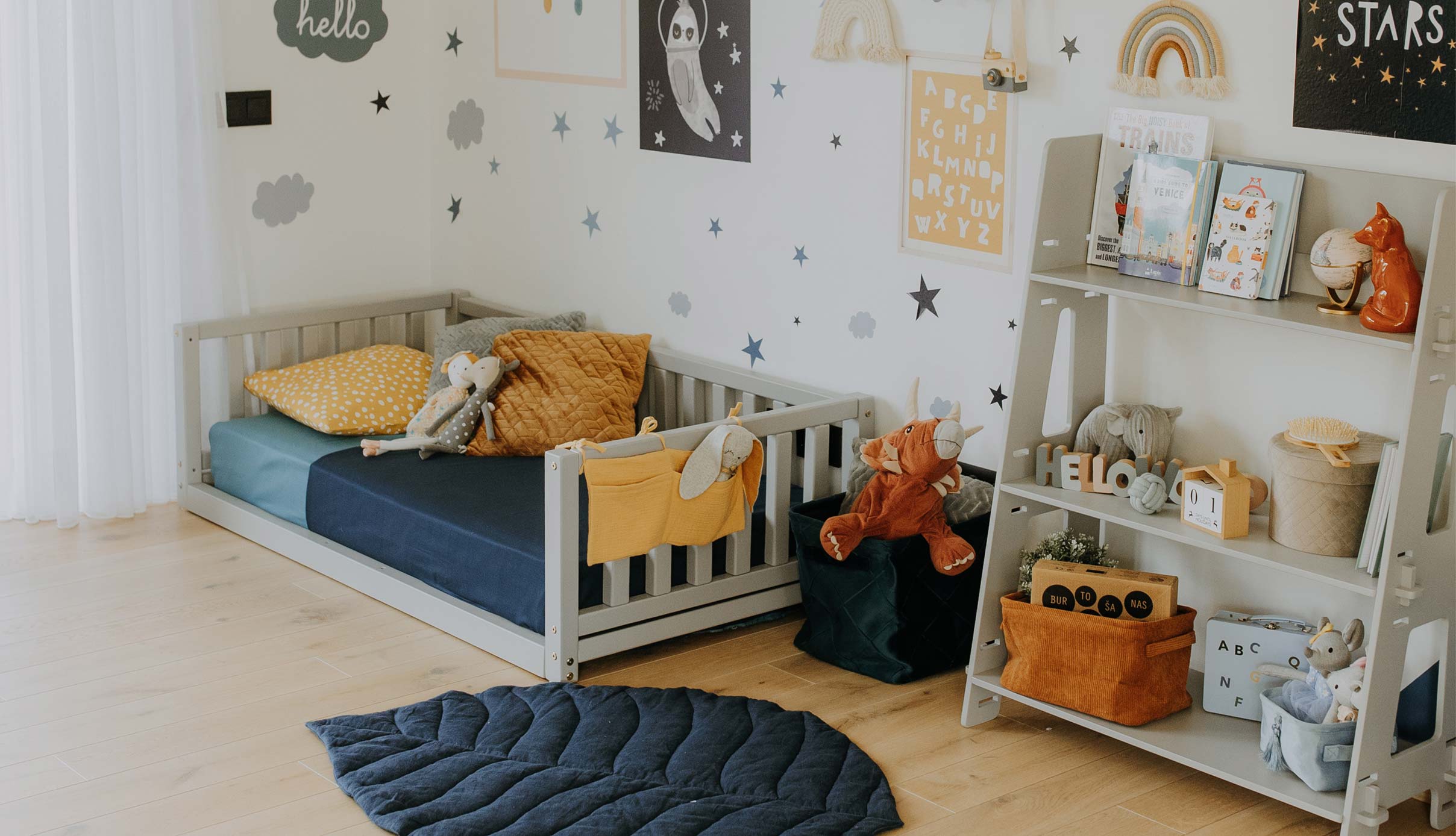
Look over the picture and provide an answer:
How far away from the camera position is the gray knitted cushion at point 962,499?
111 inches

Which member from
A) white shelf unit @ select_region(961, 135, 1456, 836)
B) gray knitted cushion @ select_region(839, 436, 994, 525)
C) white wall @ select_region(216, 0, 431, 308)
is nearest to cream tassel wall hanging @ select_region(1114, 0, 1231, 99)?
white shelf unit @ select_region(961, 135, 1456, 836)

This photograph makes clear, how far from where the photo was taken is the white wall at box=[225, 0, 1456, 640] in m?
2.42

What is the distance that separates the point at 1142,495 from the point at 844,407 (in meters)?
0.80

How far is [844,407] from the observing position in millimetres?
3061

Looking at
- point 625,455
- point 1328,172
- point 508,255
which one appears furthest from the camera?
point 508,255

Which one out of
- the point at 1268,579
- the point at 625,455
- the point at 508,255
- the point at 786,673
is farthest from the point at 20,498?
the point at 1268,579

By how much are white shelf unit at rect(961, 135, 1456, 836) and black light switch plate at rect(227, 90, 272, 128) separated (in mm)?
2246

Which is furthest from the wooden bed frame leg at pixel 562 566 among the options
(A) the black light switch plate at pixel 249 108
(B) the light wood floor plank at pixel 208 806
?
(A) the black light switch plate at pixel 249 108

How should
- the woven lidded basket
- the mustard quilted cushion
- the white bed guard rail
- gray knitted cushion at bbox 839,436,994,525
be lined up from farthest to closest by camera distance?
the mustard quilted cushion < gray knitted cushion at bbox 839,436,994,525 < the white bed guard rail < the woven lidded basket

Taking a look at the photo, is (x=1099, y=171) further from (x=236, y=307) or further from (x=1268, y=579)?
(x=236, y=307)

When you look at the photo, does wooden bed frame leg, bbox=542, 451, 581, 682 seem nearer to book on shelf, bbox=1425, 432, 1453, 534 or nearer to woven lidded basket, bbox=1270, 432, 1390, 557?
woven lidded basket, bbox=1270, 432, 1390, 557

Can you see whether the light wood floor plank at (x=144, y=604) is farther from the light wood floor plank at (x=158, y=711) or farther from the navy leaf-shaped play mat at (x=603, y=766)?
the navy leaf-shaped play mat at (x=603, y=766)

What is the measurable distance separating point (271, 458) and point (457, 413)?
0.49 m

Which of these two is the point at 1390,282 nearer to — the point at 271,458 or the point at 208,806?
the point at 208,806
